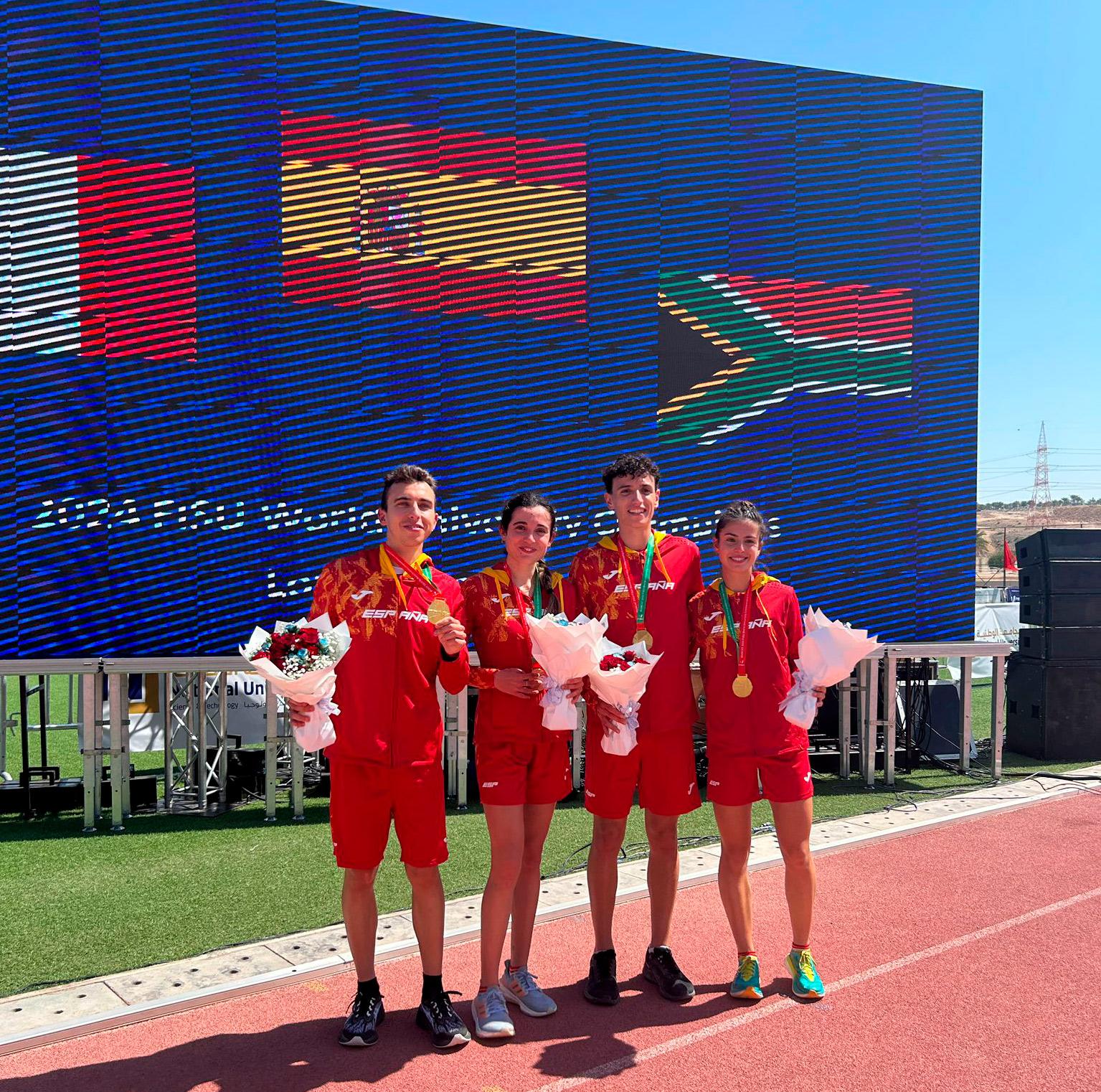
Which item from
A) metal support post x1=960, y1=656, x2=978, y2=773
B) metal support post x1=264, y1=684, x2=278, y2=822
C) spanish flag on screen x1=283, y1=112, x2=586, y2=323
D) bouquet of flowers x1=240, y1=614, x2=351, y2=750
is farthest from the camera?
metal support post x1=960, y1=656, x2=978, y2=773

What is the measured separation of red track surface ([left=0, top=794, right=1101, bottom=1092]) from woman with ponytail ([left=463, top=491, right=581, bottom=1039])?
222 millimetres

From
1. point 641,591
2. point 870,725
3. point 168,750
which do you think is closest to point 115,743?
point 168,750

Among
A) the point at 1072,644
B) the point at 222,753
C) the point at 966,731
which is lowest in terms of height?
the point at 966,731

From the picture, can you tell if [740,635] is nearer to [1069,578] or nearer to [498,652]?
[498,652]

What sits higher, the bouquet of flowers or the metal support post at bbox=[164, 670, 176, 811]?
the bouquet of flowers

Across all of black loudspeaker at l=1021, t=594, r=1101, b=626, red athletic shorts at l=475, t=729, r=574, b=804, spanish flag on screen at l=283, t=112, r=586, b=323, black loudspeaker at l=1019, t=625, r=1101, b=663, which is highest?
spanish flag on screen at l=283, t=112, r=586, b=323

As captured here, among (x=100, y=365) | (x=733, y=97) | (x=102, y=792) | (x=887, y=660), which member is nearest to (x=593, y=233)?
(x=733, y=97)

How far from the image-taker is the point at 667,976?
411 cm

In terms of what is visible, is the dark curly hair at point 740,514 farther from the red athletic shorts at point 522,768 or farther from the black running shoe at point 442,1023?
the black running shoe at point 442,1023

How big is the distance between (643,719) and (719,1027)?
1.20 meters

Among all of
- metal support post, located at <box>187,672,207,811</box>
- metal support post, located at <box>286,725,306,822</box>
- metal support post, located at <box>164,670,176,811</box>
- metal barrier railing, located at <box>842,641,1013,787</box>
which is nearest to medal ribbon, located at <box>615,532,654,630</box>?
metal support post, located at <box>286,725,306,822</box>

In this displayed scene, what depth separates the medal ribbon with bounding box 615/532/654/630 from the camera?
13.2 ft

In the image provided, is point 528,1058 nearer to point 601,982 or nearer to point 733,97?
point 601,982

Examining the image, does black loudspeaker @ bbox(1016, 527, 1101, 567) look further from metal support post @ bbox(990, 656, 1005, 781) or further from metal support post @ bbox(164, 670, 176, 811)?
metal support post @ bbox(164, 670, 176, 811)
